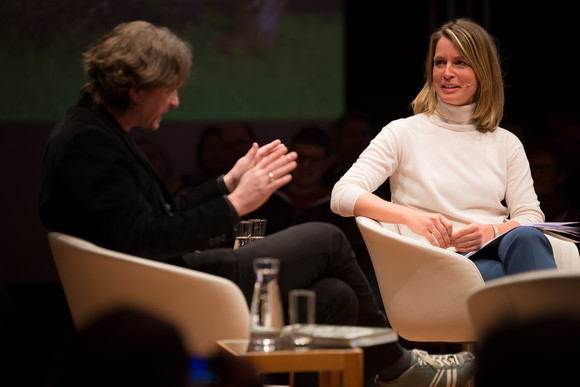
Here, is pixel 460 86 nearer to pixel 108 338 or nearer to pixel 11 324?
pixel 11 324

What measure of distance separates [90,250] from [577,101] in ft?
13.5

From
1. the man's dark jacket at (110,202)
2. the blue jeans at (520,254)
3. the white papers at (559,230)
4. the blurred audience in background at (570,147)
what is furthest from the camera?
the blurred audience in background at (570,147)

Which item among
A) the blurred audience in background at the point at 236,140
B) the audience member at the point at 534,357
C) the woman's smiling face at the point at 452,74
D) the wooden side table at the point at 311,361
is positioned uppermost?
the woman's smiling face at the point at 452,74

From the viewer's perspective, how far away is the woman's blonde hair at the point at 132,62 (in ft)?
8.27

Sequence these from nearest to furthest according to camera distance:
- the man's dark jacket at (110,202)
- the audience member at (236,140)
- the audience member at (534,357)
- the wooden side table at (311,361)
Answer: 1. the audience member at (534,357)
2. the wooden side table at (311,361)
3. the man's dark jacket at (110,202)
4. the audience member at (236,140)

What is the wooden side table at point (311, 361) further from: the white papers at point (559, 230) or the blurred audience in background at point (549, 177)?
the blurred audience in background at point (549, 177)

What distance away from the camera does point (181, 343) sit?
160 centimetres

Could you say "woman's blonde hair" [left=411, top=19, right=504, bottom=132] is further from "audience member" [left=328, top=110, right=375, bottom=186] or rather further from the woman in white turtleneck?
"audience member" [left=328, top=110, right=375, bottom=186]

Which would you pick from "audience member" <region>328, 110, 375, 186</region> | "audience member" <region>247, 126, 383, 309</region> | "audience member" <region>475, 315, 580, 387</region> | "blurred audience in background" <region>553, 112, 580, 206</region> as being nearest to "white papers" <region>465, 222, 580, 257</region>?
"audience member" <region>475, 315, 580, 387</region>

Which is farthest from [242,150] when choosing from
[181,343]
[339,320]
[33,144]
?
[181,343]

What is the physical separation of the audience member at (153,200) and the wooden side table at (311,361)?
0.45 m

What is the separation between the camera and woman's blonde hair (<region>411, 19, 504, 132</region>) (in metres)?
3.43

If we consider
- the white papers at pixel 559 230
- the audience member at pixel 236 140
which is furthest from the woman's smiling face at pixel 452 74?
the audience member at pixel 236 140

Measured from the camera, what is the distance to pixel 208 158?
558 centimetres
